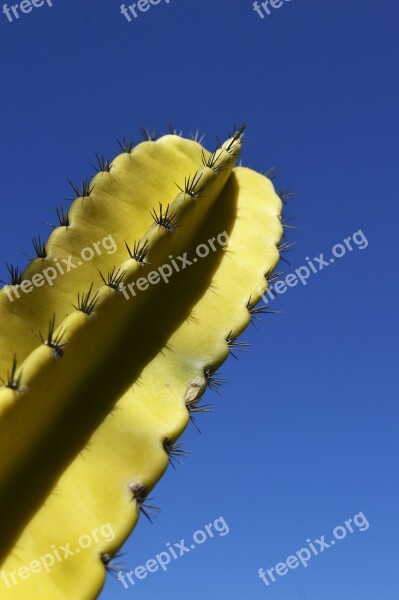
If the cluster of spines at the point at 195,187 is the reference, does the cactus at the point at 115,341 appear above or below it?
below

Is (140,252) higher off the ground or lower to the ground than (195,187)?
lower

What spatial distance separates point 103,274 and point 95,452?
845 mm

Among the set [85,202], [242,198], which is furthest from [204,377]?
[242,198]

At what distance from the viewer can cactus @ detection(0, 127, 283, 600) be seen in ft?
9.66

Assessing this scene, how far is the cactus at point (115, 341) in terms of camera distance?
295 cm

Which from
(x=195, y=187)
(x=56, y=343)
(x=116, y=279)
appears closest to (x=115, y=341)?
(x=116, y=279)
